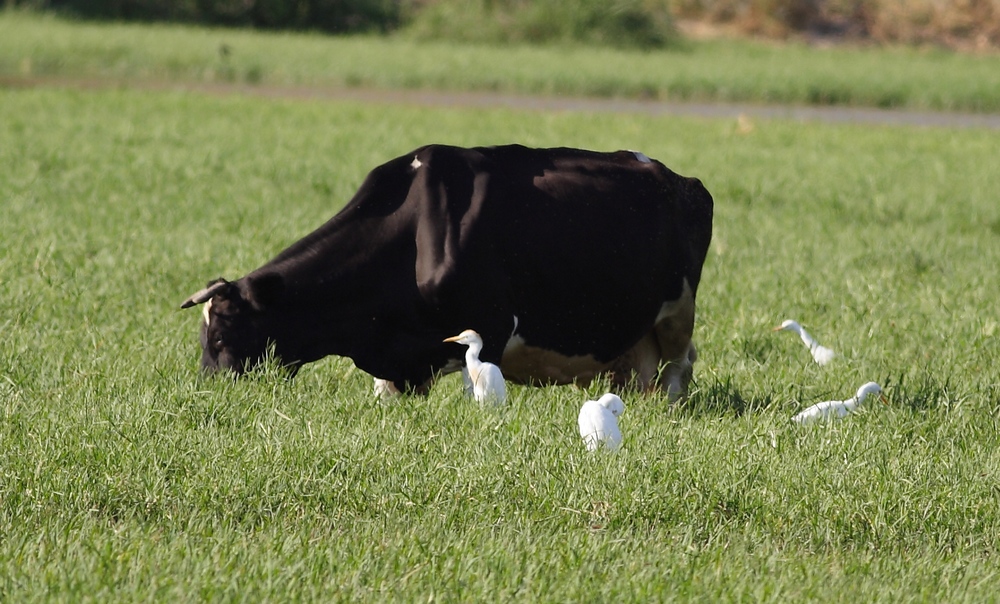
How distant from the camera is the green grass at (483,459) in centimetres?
430

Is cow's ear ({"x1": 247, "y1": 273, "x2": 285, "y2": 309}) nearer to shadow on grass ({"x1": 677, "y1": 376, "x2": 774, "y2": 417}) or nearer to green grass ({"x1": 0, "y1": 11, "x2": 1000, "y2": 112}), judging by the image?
shadow on grass ({"x1": 677, "y1": 376, "x2": 774, "y2": 417})

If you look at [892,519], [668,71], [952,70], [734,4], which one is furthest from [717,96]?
[892,519]

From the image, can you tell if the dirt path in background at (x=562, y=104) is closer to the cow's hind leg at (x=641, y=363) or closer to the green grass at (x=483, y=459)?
the green grass at (x=483, y=459)

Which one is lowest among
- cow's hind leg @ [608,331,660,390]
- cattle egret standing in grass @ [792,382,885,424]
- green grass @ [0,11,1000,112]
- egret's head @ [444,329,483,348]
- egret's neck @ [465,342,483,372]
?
green grass @ [0,11,1000,112]

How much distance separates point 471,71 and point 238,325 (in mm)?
19414

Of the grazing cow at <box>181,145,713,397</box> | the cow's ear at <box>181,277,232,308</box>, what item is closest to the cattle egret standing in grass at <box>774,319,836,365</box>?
the grazing cow at <box>181,145,713,397</box>

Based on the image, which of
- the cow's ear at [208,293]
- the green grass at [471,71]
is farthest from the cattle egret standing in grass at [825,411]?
the green grass at [471,71]

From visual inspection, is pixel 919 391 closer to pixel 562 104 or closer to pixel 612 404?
pixel 612 404

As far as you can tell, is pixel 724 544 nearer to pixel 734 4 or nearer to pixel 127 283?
pixel 127 283

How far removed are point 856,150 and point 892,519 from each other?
1305 centimetres

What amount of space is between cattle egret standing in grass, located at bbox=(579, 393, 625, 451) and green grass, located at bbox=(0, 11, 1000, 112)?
1890 cm

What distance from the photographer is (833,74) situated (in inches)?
1020

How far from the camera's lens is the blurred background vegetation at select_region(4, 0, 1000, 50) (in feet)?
106

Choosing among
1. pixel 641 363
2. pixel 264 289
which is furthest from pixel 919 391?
pixel 264 289
